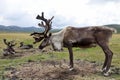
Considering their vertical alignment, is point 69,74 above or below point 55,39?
below

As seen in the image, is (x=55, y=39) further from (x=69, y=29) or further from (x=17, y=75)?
(x=17, y=75)

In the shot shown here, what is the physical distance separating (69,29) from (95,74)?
2581mm

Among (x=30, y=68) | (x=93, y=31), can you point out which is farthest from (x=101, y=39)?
(x=30, y=68)

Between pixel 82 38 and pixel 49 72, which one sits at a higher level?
pixel 82 38

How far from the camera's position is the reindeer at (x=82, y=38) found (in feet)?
55.2

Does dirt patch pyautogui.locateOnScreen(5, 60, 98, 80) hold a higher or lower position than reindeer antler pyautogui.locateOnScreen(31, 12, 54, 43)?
lower

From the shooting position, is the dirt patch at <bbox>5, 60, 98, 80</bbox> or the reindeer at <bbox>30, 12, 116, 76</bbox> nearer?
the dirt patch at <bbox>5, 60, 98, 80</bbox>

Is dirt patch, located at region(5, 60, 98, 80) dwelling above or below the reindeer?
below

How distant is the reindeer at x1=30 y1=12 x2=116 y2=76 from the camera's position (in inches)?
663

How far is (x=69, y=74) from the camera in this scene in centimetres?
1664

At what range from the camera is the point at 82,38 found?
1694cm

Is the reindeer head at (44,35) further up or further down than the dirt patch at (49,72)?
further up

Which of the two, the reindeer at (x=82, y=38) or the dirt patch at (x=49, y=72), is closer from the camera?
→ the dirt patch at (x=49, y=72)

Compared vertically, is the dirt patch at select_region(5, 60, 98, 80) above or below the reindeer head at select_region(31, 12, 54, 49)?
below
